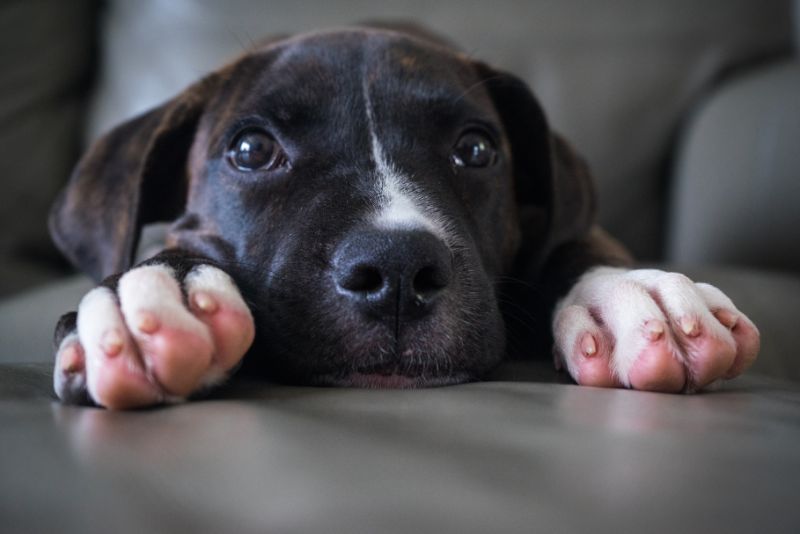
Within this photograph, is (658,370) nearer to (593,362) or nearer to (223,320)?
(593,362)

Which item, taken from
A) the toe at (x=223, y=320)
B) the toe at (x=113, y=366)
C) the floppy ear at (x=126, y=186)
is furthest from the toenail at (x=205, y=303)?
the floppy ear at (x=126, y=186)

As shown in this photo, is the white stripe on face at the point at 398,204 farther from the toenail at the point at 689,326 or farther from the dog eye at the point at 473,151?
the toenail at the point at 689,326

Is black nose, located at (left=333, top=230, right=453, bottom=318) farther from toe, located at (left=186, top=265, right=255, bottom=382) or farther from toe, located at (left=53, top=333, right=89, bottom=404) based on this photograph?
toe, located at (left=53, top=333, right=89, bottom=404)

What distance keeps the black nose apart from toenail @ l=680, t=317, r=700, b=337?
419mm

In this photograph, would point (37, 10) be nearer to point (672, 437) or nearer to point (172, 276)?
point (172, 276)

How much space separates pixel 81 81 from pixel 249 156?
2.26 meters

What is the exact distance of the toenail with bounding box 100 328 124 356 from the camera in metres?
1.15

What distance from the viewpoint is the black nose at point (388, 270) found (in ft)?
4.53

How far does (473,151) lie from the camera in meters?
2.01

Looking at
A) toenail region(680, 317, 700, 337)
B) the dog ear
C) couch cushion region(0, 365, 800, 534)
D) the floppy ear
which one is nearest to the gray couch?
couch cushion region(0, 365, 800, 534)

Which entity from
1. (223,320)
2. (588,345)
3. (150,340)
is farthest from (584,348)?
(150,340)

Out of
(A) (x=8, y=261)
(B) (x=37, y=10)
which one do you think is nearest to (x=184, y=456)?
(A) (x=8, y=261)

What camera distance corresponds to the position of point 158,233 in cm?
278

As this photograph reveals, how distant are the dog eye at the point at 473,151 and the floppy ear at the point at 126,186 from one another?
0.67 metres
